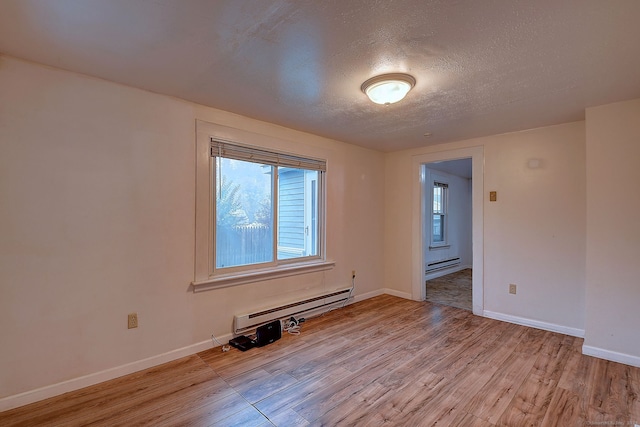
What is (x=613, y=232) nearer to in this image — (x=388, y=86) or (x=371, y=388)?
(x=388, y=86)

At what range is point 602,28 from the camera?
5.16 feet

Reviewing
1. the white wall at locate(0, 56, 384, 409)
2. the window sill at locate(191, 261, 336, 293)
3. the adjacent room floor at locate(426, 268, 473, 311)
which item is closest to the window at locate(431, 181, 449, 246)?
the adjacent room floor at locate(426, 268, 473, 311)

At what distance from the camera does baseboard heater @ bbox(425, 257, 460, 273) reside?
236 inches

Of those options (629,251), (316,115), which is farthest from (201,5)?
(629,251)

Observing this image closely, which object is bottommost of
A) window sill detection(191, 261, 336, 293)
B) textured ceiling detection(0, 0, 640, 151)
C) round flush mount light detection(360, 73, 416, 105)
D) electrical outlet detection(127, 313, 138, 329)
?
electrical outlet detection(127, 313, 138, 329)

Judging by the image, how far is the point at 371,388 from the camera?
2.17 m

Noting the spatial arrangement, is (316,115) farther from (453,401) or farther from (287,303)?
(453,401)

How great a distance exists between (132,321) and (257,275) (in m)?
1.17

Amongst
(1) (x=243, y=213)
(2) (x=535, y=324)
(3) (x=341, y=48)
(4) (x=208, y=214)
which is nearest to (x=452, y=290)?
(2) (x=535, y=324)

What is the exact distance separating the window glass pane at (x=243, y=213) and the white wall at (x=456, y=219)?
389 cm

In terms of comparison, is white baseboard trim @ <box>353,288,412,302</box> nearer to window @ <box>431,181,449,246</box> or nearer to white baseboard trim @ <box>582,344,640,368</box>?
window @ <box>431,181,449,246</box>

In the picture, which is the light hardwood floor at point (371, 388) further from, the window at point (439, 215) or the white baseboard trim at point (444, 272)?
the window at point (439, 215)

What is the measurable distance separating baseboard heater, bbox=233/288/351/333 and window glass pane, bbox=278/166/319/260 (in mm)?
575

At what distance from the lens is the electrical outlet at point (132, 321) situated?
7.70ft
